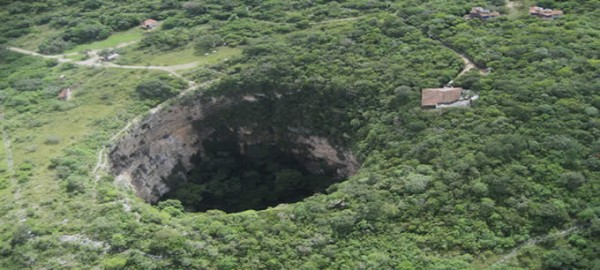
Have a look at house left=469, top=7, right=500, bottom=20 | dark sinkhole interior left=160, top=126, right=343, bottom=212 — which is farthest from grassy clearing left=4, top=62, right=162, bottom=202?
house left=469, top=7, right=500, bottom=20

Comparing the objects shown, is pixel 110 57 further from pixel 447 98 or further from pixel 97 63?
pixel 447 98

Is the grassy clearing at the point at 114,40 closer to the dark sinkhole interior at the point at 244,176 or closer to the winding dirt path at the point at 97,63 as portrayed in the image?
the winding dirt path at the point at 97,63

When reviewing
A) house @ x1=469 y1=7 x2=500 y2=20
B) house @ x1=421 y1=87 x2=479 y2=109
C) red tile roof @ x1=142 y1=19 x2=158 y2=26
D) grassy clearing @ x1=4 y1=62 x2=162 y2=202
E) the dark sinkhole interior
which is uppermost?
house @ x1=469 y1=7 x2=500 y2=20

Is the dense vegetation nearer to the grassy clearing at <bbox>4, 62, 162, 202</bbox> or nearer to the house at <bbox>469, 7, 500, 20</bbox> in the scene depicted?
the grassy clearing at <bbox>4, 62, 162, 202</bbox>

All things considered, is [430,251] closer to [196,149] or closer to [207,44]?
[196,149]

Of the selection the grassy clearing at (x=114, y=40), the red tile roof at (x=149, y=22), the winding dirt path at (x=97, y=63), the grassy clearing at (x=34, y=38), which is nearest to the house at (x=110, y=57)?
the winding dirt path at (x=97, y=63)

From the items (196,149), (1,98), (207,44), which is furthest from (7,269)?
(207,44)
